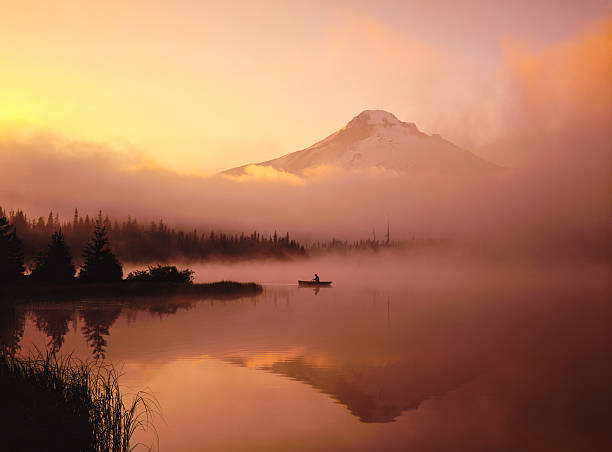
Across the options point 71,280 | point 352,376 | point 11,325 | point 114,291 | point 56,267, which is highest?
point 56,267

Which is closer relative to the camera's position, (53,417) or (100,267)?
(53,417)

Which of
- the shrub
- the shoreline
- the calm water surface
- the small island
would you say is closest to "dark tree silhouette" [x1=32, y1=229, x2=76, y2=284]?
the small island

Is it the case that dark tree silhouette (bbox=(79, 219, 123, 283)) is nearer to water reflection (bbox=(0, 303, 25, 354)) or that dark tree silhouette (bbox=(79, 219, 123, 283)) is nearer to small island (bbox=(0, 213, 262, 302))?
small island (bbox=(0, 213, 262, 302))

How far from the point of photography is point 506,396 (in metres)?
23.7

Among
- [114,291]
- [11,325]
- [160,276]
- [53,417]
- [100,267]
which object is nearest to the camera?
[53,417]

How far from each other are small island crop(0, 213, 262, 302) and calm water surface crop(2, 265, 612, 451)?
10094mm

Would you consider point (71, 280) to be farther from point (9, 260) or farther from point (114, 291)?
point (9, 260)

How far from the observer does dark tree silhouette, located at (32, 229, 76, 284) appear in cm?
6756

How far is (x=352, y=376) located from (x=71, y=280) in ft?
170

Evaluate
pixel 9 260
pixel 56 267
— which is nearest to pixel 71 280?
pixel 56 267

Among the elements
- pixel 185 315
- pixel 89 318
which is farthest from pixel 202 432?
pixel 185 315

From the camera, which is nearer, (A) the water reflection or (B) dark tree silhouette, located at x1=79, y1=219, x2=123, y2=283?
(A) the water reflection

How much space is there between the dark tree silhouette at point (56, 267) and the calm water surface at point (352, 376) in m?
13.6

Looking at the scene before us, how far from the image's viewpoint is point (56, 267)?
68438 mm
